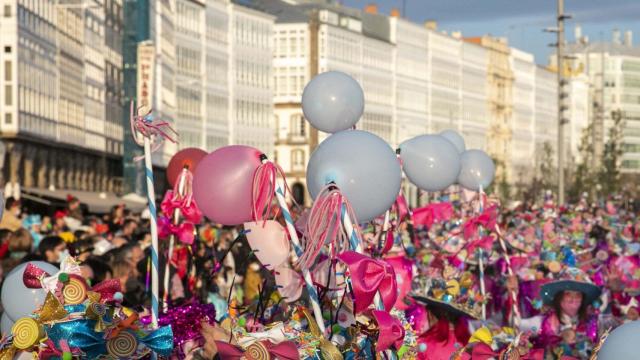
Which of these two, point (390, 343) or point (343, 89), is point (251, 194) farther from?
point (343, 89)

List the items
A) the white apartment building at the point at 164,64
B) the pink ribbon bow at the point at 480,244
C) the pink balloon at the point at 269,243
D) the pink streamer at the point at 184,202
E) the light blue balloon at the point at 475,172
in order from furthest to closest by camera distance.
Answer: the white apartment building at the point at 164,64 → the light blue balloon at the point at 475,172 → the pink ribbon bow at the point at 480,244 → the pink streamer at the point at 184,202 → the pink balloon at the point at 269,243

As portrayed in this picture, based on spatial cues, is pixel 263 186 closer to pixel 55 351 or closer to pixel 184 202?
pixel 55 351

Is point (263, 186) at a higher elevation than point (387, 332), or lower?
higher

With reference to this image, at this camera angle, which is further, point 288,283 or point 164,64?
point 164,64

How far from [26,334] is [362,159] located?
222cm

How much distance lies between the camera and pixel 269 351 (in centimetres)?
718

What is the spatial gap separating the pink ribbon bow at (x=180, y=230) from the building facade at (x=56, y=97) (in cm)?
3160

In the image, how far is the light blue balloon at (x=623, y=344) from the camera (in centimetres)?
669

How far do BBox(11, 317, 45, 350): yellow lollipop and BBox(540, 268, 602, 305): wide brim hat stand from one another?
5958 mm

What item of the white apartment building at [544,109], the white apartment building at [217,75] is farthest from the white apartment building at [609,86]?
the white apartment building at [217,75]

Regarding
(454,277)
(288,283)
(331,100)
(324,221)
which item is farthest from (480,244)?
(324,221)

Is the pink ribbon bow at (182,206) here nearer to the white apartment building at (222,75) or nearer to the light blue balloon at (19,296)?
the light blue balloon at (19,296)

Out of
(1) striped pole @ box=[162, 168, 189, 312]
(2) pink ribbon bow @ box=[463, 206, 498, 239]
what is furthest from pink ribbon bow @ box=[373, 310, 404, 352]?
(2) pink ribbon bow @ box=[463, 206, 498, 239]

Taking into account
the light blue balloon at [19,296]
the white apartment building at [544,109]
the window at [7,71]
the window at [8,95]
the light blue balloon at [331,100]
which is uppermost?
the white apartment building at [544,109]
